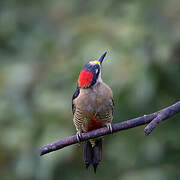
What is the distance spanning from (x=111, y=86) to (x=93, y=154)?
63 cm

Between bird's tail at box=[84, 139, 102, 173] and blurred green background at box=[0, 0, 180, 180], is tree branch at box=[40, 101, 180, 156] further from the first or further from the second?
blurred green background at box=[0, 0, 180, 180]

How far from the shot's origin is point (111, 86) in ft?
12.2

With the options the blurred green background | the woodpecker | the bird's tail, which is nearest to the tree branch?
the woodpecker

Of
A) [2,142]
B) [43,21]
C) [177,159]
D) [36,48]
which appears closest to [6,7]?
[43,21]

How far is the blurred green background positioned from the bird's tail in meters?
0.37

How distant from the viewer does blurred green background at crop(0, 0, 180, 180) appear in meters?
3.83

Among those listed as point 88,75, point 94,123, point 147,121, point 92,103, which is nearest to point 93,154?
point 94,123

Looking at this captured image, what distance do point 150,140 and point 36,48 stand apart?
1654 millimetres

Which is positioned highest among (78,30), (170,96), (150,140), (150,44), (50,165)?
(78,30)

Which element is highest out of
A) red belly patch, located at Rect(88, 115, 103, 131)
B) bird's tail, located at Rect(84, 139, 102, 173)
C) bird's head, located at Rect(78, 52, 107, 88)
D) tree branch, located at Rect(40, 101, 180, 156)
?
bird's head, located at Rect(78, 52, 107, 88)

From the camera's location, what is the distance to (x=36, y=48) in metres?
4.98

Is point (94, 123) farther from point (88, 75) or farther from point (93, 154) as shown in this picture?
point (88, 75)

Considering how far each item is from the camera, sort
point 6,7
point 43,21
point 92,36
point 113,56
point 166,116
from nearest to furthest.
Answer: point 166,116
point 113,56
point 92,36
point 43,21
point 6,7

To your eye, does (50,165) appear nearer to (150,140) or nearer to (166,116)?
(150,140)
